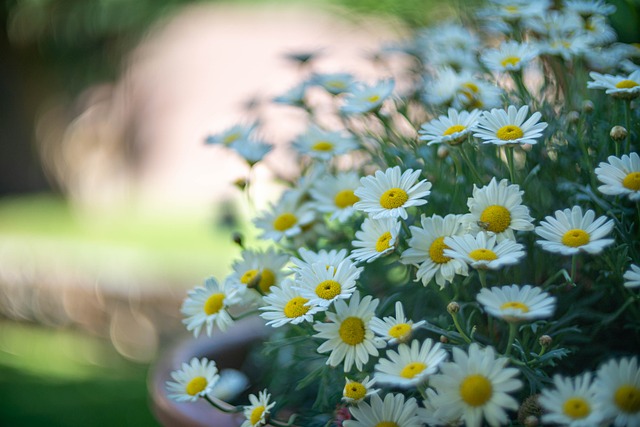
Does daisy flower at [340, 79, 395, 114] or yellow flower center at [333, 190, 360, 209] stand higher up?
daisy flower at [340, 79, 395, 114]

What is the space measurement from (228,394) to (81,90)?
308 cm

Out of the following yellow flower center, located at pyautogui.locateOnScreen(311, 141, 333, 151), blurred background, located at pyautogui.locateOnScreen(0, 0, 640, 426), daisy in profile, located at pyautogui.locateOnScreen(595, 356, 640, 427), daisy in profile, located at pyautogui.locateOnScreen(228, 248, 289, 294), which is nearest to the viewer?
daisy in profile, located at pyautogui.locateOnScreen(595, 356, 640, 427)

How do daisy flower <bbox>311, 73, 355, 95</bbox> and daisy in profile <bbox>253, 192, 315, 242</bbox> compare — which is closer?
daisy in profile <bbox>253, 192, 315, 242</bbox>

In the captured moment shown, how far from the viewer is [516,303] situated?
497 mm

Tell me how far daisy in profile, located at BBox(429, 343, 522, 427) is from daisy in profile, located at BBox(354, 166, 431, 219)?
0.12 meters

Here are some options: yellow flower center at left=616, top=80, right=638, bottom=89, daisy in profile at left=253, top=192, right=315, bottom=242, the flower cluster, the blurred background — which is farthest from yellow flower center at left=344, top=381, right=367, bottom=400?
the blurred background

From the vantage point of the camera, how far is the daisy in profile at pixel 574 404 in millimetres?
456

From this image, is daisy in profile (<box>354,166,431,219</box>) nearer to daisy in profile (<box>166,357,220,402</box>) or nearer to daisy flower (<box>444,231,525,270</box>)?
daisy flower (<box>444,231,525,270</box>)

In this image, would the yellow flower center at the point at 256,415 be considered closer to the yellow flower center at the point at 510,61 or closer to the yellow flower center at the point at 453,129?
the yellow flower center at the point at 453,129

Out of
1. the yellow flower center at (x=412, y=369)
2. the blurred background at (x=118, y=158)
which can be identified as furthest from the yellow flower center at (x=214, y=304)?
the blurred background at (x=118, y=158)

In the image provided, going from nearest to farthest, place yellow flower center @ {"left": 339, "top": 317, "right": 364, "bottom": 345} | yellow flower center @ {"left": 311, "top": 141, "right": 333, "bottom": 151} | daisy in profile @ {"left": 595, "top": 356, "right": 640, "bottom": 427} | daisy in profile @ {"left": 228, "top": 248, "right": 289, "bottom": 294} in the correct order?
daisy in profile @ {"left": 595, "top": 356, "right": 640, "bottom": 427}
yellow flower center @ {"left": 339, "top": 317, "right": 364, "bottom": 345}
daisy in profile @ {"left": 228, "top": 248, "right": 289, "bottom": 294}
yellow flower center @ {"left": 311, "top": 141, "right": 333, "bottom": 151}

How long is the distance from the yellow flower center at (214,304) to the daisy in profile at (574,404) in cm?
29

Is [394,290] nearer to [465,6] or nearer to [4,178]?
[465,6]

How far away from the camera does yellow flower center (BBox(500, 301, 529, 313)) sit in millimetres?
488
